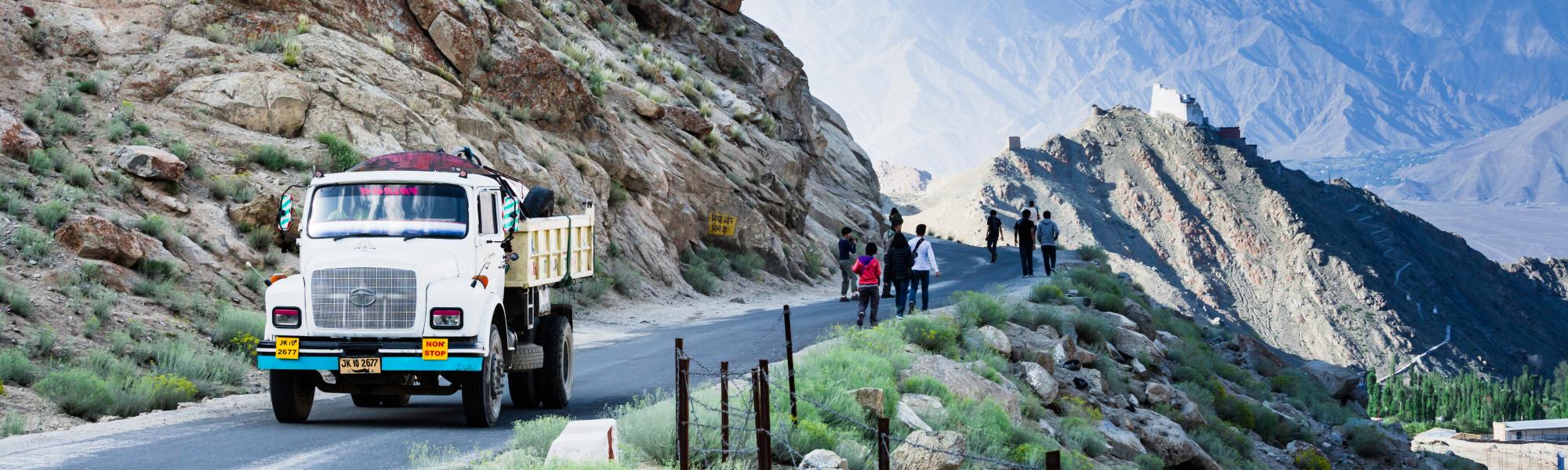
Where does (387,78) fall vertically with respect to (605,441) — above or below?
above

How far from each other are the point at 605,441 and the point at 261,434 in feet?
15.2

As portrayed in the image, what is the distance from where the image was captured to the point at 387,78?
28281mm

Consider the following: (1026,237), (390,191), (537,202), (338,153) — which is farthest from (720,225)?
(390,191)

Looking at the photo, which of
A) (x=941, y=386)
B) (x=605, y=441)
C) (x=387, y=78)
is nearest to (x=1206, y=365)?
(x=941, y=386)

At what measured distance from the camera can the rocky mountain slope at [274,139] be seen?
17344mm

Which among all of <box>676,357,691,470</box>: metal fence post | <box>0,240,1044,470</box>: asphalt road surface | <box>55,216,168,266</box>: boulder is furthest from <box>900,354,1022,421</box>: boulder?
<box>55,216,168,266</box>: boulder

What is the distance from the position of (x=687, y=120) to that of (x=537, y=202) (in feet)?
87.3

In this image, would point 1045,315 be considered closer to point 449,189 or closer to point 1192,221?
point 449,189

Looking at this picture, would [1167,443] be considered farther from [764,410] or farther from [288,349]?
[288,349]

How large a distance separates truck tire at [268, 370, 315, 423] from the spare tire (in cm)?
276

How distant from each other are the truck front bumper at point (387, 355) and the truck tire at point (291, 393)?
519 mm

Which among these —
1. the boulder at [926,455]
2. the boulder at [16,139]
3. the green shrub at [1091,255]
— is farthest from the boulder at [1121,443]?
the green shrub at [1091,255]

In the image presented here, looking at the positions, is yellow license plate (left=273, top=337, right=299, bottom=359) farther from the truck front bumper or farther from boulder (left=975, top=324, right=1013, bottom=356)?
boulder (left=975, top=324, right=1013, bottom=356)

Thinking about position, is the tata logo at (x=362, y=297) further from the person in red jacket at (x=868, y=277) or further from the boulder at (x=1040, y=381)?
the boulder at (x=1040, y=381)
